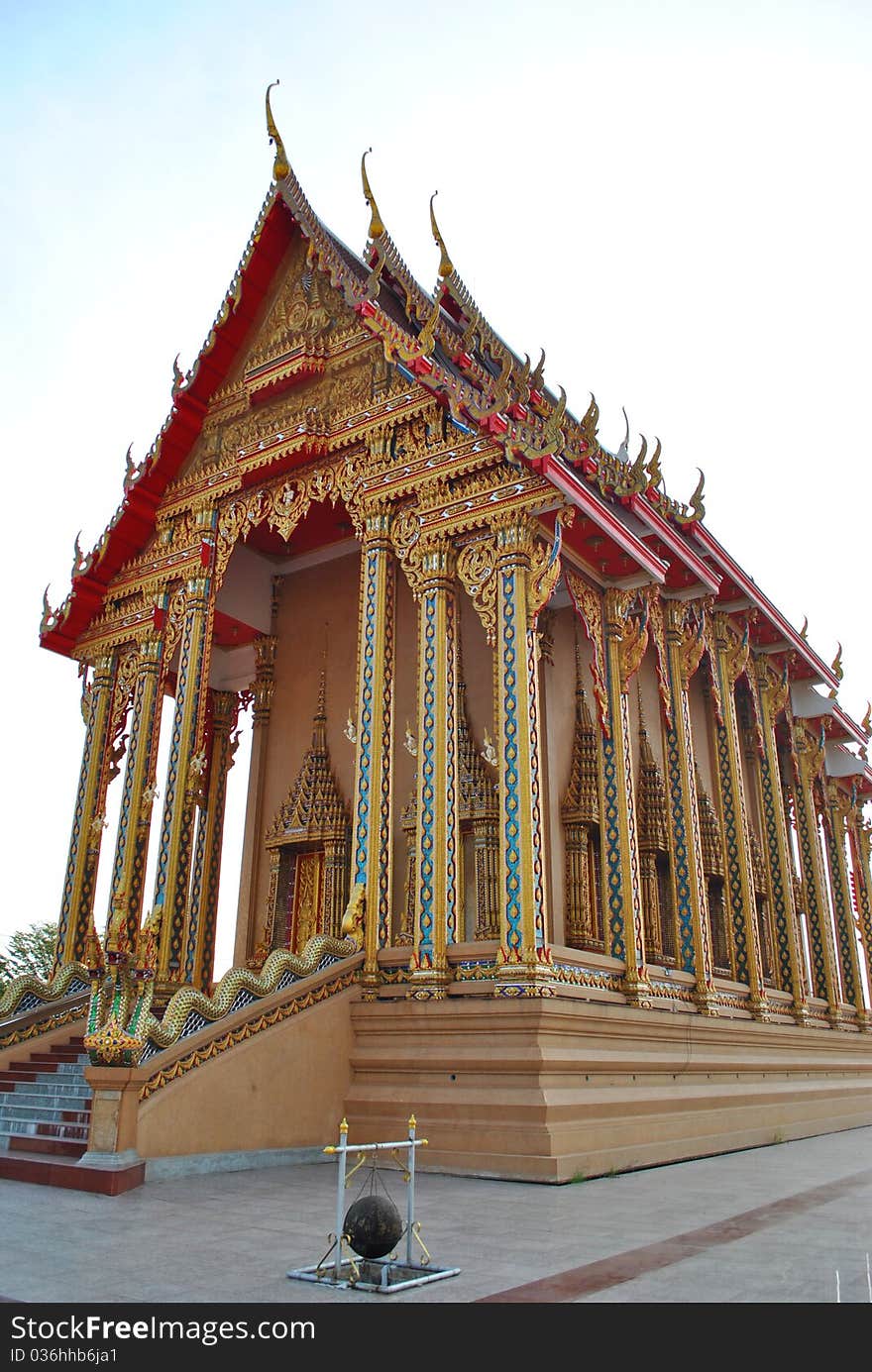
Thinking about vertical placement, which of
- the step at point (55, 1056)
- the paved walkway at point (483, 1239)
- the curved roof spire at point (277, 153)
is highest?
the curved roof spire at point (277, 153)

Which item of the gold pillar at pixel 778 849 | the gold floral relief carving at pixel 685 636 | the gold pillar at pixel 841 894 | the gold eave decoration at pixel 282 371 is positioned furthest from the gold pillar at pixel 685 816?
the gold pillar at pixel 841 894

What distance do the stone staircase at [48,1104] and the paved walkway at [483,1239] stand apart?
0.69m

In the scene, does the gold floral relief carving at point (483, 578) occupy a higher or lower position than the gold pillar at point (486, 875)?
higher

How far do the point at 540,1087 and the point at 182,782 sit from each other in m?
4.27

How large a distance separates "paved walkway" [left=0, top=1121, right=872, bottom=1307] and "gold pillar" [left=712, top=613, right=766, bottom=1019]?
13.0ft

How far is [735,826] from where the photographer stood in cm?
1059

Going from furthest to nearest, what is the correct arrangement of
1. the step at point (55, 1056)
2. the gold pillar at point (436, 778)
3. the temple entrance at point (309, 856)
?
the temple entrance at point (309, 856) < the step at point (55, 1056) < the gold pillar at point (436, 778)

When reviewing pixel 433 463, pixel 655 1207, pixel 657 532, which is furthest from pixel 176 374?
pixel 655 1207

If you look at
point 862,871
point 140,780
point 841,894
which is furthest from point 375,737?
point 862,871

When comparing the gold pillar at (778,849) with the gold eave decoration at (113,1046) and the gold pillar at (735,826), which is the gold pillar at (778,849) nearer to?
the gold pillar at (735,826)

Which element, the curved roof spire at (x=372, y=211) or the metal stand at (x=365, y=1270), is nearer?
the metal stand at (x=365, y=1270)

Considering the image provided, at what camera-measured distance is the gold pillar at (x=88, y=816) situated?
9555 millimetres

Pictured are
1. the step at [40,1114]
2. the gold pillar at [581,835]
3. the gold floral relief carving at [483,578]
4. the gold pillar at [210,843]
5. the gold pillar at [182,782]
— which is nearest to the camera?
the step at [40,1114]
